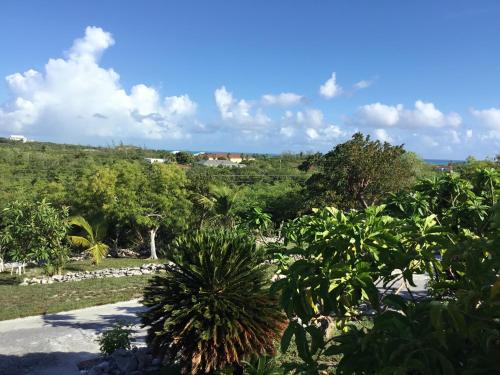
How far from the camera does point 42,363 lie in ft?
28.2

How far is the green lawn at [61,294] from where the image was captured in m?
12.6

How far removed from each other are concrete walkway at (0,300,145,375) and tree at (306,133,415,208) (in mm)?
14900

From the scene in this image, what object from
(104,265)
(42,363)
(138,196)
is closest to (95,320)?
(42,363)

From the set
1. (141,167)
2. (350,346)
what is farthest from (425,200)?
(141,167)

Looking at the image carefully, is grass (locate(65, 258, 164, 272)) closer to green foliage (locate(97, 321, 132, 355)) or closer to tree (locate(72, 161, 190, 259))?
tree (locate(72, 161, 190, 259))

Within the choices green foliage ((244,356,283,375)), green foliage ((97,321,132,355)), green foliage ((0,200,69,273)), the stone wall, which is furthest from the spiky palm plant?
green foliage ((0,200,69,273))

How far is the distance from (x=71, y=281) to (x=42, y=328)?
699 centimetres

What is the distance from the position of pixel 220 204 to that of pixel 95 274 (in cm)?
743

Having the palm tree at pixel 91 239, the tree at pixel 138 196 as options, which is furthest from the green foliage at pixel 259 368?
the tree at pixel 138 196

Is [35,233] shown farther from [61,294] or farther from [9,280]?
[61,294]

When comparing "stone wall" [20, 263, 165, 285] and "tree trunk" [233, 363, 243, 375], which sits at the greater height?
"tree trunk" [233, 363, 243, 375]

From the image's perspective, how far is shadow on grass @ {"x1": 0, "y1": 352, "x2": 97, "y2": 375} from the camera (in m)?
8.19

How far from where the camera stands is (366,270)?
2.68 metres

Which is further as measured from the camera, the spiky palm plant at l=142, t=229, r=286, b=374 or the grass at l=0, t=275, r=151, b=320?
the grass at l=0, t=275, r=151, b=320
